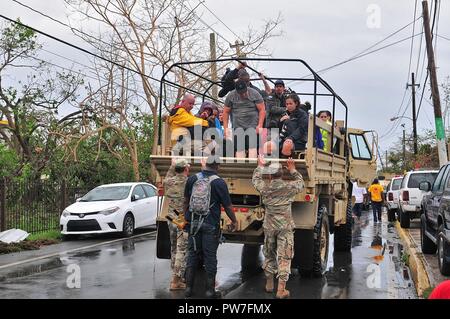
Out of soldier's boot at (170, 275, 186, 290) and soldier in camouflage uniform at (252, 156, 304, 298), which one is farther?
soldier's boot at (170, 275, 186, 290)

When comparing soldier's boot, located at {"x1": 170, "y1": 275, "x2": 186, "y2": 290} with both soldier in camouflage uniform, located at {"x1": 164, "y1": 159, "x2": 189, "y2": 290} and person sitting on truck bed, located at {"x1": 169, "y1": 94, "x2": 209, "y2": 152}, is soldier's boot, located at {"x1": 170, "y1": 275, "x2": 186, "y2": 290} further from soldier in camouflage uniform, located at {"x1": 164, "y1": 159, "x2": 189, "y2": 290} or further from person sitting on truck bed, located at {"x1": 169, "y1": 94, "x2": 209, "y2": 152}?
person sitting on truck bed, located at {"x1": 169, "y1": 94, "x2": 209, "y2": 152}

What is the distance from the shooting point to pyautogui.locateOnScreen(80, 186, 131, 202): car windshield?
47.7 feet

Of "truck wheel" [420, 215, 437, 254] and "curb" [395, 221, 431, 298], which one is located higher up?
"truck wheel" [420, 215, 437, 254]

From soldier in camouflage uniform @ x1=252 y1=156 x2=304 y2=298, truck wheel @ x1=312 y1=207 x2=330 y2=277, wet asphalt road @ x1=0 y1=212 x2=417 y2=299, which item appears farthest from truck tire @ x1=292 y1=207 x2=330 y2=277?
soldier in camouflage uniform @ x1=252 y1=156 x2=304 y2=298

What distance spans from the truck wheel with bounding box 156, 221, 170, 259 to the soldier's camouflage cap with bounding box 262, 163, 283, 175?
6.42 ft

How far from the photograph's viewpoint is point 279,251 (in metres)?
6.88

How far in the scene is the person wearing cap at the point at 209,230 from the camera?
6750 mm

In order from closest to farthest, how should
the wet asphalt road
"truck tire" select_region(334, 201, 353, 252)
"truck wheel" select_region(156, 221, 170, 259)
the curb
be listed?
the wet asphalt road → the curb → "truck wheel" select_region(156, 221, 170, 259) → "truck tire" select_region(334, 201, 353, 252)

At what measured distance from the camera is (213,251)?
6.76 metres

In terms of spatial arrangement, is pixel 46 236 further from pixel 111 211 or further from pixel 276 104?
pixel 276 104

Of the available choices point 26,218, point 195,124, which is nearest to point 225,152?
point 195,124

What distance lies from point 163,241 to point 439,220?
435 cm
